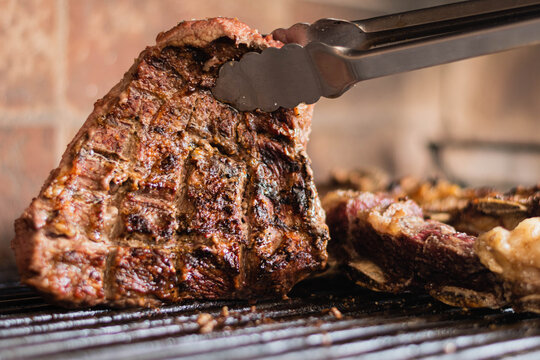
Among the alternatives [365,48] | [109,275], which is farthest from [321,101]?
[109,275]

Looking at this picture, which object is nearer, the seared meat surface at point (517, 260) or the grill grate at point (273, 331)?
the grill grate at point (273, 331)

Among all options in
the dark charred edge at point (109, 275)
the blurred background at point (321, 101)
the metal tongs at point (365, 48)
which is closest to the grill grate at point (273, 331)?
the dark charred edge at point (109, 275)

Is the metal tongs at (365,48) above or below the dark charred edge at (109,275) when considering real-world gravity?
above

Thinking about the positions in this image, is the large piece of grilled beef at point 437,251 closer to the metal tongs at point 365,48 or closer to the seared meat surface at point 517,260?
the seared meat surface at point 517,260

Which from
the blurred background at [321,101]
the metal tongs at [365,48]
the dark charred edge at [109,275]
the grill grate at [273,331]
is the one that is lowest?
the grill grate at [273,331]

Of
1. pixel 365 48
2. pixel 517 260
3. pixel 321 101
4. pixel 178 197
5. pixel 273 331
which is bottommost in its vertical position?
pixel 273 331

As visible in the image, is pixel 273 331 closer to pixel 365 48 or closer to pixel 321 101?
pixel 365 48

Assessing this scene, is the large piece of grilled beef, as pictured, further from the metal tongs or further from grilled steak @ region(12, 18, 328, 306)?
the metal tongs
